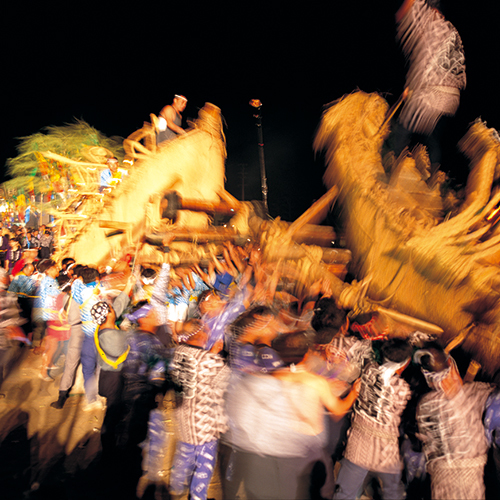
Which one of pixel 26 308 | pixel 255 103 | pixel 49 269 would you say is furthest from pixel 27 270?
pixel 255 103

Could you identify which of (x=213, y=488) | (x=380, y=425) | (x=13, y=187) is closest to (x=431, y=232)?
(x=380, y=425)

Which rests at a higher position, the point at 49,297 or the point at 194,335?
the point at 194,335

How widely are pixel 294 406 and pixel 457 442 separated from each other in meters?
1.07

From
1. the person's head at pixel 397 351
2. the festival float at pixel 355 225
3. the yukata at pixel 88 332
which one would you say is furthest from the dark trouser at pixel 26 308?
the person's head at pixel 397 351

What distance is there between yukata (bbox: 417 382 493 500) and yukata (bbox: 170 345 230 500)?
1.42 metres

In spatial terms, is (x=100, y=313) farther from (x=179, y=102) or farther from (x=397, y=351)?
(x=179, y=102)

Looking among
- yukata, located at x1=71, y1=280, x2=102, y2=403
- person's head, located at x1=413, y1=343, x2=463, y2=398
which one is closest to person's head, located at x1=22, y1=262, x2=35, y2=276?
yukata, located at x1=71, y1=280, x2=102, y2=403

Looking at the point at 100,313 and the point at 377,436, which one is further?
the point at 100,313

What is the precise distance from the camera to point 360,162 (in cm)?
369

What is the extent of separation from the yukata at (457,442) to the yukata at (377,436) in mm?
225

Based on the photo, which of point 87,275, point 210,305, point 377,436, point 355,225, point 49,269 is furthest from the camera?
point 49,269

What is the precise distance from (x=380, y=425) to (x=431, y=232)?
5.29 ft

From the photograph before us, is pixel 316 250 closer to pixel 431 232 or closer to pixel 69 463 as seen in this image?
pixel 431 232

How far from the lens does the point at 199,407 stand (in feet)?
8.21
